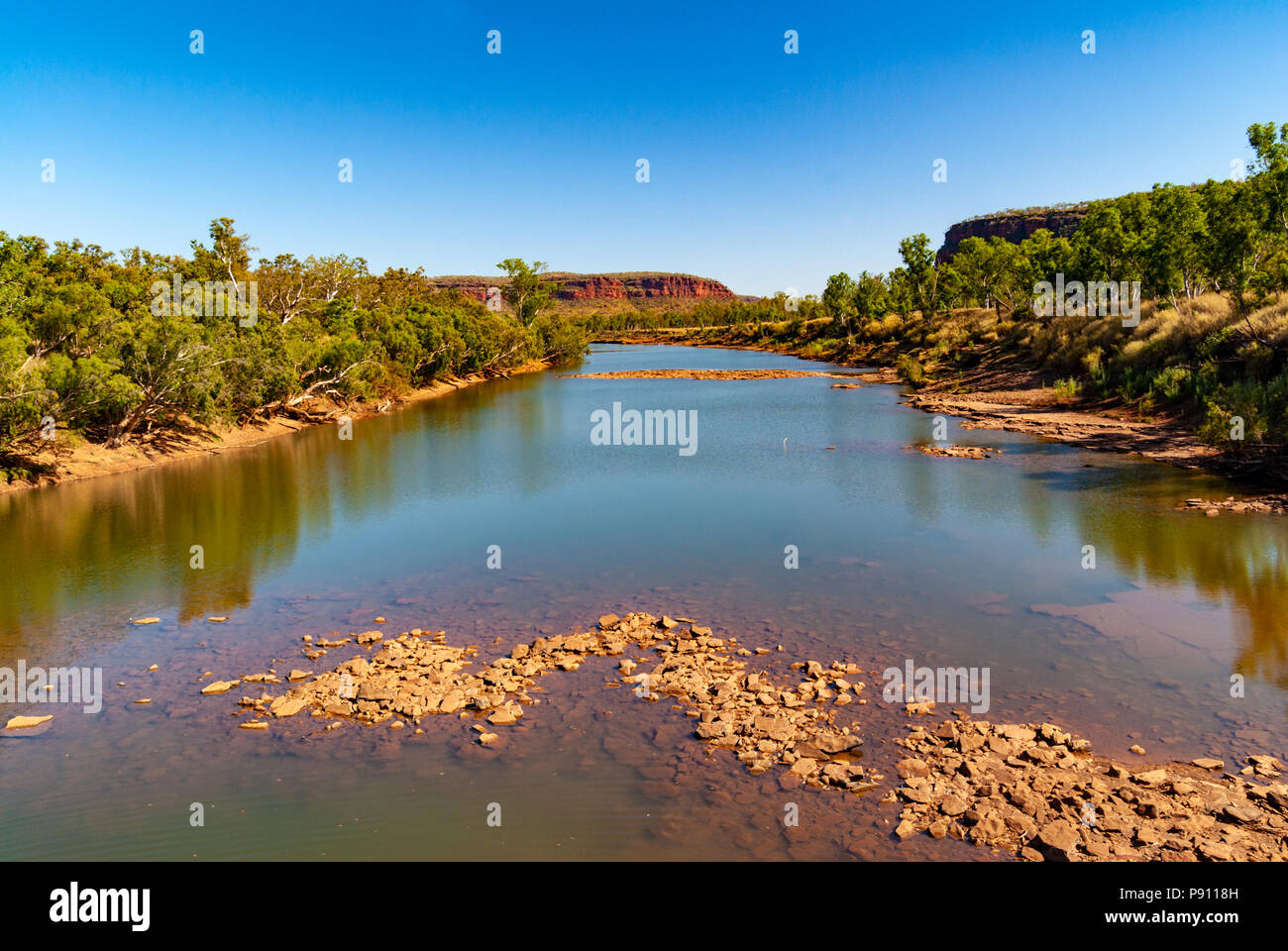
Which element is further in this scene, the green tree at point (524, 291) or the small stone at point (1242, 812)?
the green tree at point (524, 291)

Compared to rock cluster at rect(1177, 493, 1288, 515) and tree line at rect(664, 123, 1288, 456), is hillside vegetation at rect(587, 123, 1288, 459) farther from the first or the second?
rock cluster at rect(1177, 493, 1288, 515)

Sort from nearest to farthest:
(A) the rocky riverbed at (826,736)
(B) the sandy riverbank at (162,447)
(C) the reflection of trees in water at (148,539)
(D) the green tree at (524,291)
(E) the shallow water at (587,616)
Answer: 1. (A) the rocky riverbed at (826,736)
2. (E) the shallow water at (587,616)
3. (C) the reflection of trees in water at (148,539)
4. (B) the sandy riverbank at (162,447)
5. (D) the green tree at (524,291)

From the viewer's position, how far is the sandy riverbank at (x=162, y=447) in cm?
2909

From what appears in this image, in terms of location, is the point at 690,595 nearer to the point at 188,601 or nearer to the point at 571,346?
the point at 188,601

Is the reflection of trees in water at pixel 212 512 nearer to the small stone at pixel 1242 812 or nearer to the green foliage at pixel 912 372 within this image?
the small stone at pixel 1242 812

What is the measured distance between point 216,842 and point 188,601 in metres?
9.33

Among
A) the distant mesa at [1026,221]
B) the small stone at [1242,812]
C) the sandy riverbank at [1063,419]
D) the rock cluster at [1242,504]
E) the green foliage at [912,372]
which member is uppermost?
the distant mesa at [1026,221]

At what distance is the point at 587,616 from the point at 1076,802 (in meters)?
8.52

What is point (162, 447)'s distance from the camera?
113 feet

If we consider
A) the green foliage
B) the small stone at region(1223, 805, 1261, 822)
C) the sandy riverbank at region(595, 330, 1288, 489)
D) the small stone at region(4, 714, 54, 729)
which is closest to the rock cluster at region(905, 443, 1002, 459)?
the sandy riverbank at region(595, 330, 1288, 489)

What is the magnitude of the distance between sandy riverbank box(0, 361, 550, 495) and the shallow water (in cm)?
186

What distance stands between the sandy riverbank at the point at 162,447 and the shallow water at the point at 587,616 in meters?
1.86

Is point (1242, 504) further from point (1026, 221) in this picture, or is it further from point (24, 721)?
point (1026, 221)

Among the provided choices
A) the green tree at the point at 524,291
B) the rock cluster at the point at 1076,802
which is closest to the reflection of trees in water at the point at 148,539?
the rock cluster at the point at 1076,802
